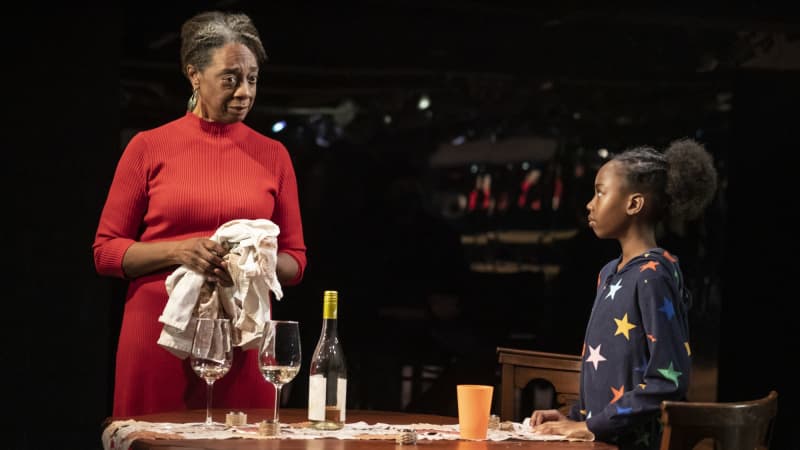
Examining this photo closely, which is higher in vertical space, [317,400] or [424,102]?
[424,102]

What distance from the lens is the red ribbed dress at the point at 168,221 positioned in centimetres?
282

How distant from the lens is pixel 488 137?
17.7 feet

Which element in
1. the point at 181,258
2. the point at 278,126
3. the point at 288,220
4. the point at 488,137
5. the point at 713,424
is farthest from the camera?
the point at 488,137

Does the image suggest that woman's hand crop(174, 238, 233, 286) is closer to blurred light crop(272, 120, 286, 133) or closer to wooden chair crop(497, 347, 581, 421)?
wooden chair crop(497, 347, 581, 421)

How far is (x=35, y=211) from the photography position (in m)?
4.80

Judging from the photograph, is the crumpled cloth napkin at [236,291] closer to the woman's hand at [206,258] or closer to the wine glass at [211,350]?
Answer: the woman's hand at [206,258]

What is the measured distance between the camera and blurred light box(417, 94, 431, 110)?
210 inches

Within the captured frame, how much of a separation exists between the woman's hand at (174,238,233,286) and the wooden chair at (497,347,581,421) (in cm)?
79

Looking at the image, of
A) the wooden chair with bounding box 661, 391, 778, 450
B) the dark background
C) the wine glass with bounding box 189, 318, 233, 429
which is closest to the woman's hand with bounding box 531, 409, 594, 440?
the wooden chair with bounding box 661, 391, 778, 450

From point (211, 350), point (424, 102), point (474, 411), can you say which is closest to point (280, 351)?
point (211, 350)

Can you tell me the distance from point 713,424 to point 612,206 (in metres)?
0.82

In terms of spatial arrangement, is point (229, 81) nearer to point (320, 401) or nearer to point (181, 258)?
point (181, 258)

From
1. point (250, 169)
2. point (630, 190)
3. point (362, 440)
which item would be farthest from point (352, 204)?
point (362, 440)

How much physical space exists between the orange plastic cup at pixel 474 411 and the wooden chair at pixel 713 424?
1.35 feet
